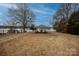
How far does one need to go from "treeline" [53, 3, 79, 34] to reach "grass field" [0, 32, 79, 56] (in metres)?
0.08

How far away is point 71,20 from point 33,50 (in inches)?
22.1

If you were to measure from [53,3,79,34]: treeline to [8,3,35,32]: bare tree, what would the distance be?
11.4 inches

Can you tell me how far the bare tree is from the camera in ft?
6.86

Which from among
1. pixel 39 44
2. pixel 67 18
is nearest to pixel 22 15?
pixel 39 44

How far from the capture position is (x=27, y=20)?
6.89 feet

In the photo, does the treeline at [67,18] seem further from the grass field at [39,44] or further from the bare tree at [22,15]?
the bare tree at [22,15]

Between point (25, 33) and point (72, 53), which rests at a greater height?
point (25, 33)

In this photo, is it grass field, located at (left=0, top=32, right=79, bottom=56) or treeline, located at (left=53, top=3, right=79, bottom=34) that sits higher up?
treeline, located at (left=53, top=3, right=79, bottom=34)

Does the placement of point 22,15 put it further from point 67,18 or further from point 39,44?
point 67,18

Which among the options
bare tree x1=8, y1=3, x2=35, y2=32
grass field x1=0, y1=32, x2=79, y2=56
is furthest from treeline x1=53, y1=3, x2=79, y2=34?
bare tree x1=8, y1=3, x2=35, y2=32

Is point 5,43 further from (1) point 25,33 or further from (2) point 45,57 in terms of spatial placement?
(2) point 45,57

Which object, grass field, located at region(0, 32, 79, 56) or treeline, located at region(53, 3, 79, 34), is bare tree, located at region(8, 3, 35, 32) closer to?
grass field, located at region(0, 32, 79, 56)

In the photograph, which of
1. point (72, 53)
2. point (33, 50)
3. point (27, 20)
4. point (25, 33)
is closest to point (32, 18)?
point (27, 20)

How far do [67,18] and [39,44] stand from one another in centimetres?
44
